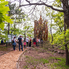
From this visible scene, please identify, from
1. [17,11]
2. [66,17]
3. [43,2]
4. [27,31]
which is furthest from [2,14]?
[27,31]

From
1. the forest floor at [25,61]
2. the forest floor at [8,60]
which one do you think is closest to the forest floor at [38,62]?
the forest floor at [25,61]

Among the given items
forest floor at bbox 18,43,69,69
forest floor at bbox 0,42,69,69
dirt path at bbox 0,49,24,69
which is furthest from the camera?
forest floor at bbox 18,43,69,69

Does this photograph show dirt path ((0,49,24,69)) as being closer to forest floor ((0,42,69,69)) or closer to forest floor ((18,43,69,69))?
forest floor ((0,42,69,69))

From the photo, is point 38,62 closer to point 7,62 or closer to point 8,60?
point 8,60

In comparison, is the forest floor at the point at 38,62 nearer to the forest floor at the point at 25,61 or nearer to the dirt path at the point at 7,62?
the forest floor at the point at 25,61

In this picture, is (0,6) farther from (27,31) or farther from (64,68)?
(27,31)

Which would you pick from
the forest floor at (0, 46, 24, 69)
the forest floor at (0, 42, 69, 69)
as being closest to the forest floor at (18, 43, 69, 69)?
the forest floor at (0, 42, 69, 69)

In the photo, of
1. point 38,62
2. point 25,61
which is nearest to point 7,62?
point 25,61

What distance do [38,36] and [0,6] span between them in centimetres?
1328

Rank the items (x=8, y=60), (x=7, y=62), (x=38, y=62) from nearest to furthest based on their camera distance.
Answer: (x=7, y=62), (x=8, y=60), (x=38, y=62)

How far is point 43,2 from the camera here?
5.37 m

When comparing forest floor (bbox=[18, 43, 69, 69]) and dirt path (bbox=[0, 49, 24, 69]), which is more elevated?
dirt path (bbox=[0, 49, 24, 69])

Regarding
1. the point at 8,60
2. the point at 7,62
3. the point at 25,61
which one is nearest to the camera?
the point at 7,62

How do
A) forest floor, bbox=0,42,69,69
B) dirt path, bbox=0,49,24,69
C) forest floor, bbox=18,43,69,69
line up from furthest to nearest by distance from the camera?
forest floor, bbox=18,43,69,69 < forest floor, bbox=0,42,69,69 < dirt path, bbox=0,49,24,69
